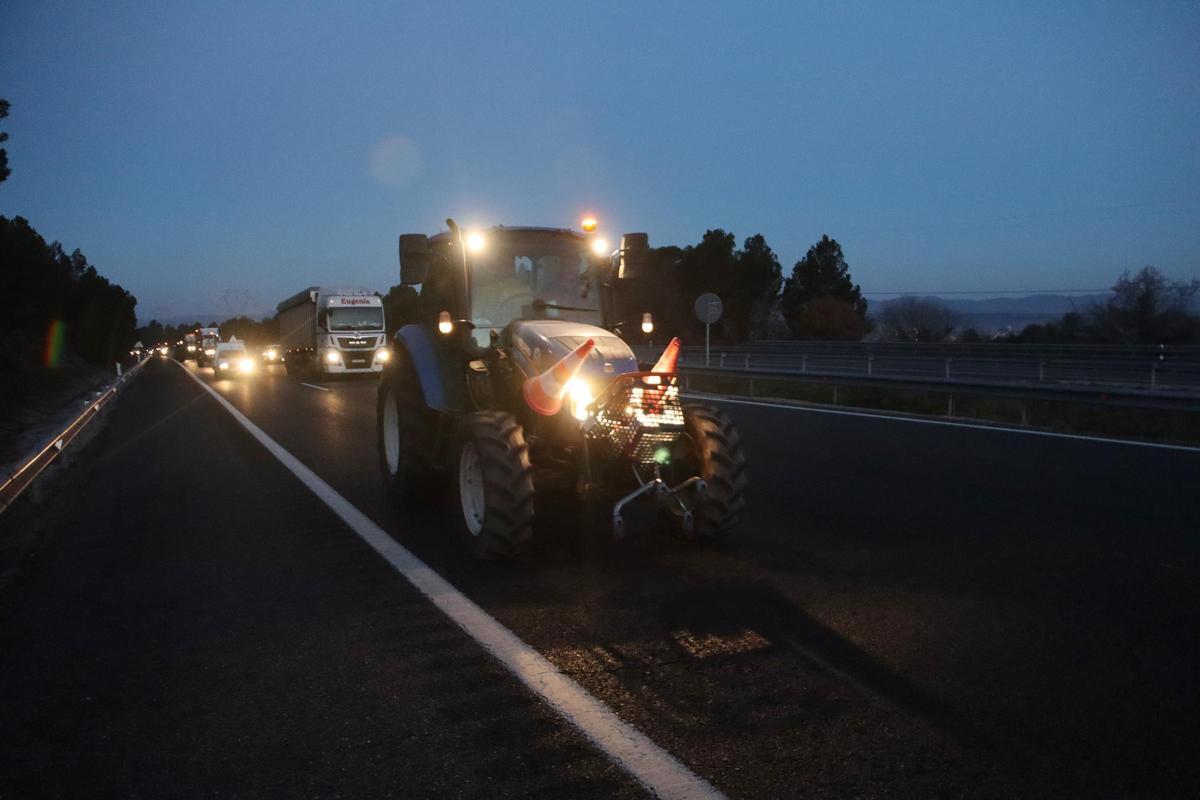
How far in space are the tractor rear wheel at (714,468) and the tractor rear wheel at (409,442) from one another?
254 centimetres

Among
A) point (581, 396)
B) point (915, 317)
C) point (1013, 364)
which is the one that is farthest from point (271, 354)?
point (581, 396)

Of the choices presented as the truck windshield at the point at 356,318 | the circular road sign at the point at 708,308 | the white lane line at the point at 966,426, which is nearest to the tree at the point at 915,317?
the circular road sign at the point at 708,308

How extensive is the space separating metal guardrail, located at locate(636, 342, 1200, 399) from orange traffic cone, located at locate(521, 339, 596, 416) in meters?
13.8

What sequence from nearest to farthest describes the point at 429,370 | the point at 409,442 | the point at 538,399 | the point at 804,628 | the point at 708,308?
the point at 804,628, the point at 538,399, the point at 429,370, the point at 409,442, the point at 708,308

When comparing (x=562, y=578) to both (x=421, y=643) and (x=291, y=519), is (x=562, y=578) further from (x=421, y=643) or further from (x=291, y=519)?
(x=291, y=519)

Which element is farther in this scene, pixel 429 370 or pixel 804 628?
pixel 429 370

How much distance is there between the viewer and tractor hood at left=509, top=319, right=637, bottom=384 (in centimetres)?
648

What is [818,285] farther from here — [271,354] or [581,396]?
[581,396]

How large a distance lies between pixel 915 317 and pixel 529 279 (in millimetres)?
66295

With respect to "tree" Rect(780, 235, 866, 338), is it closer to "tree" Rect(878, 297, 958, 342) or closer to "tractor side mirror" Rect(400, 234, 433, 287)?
"tree" Rect(878, 297, 958, 342)

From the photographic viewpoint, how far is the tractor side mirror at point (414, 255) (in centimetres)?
736

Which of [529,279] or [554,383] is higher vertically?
[529,279]

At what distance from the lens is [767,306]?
76.9 metres

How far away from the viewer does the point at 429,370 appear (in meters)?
8.01
